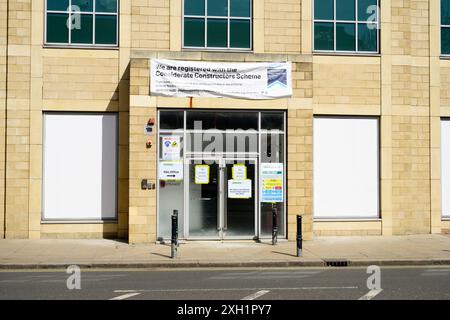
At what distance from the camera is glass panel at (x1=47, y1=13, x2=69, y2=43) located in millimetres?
17609

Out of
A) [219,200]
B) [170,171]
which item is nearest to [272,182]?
[219,200]

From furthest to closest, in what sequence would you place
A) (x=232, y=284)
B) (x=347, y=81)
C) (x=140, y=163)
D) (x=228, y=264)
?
1. (x=347, y=81)
2. (x=140, y=163)
3. (x=228, y=264)
4. (x=232, y=284)

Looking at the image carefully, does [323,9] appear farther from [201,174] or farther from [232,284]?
[232,284]

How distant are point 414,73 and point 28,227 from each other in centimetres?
1269

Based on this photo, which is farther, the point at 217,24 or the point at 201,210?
the point at 217,24

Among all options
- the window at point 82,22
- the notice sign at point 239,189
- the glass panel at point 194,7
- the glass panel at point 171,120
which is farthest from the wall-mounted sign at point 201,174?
the glass panel at point 194,7

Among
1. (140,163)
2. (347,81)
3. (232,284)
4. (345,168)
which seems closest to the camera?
(232,284)

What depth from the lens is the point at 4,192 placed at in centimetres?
1720

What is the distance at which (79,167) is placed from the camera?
17547mm

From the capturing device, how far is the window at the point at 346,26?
726 inches

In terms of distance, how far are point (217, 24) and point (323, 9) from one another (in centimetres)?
337

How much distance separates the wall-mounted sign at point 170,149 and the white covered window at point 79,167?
1.76m

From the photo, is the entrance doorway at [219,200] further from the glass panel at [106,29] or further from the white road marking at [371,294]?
the white road marking at [371,294]

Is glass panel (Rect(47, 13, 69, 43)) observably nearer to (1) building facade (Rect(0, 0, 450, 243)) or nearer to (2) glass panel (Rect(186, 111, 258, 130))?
(1) building facade (Rect(0, 0, 450, 243))
